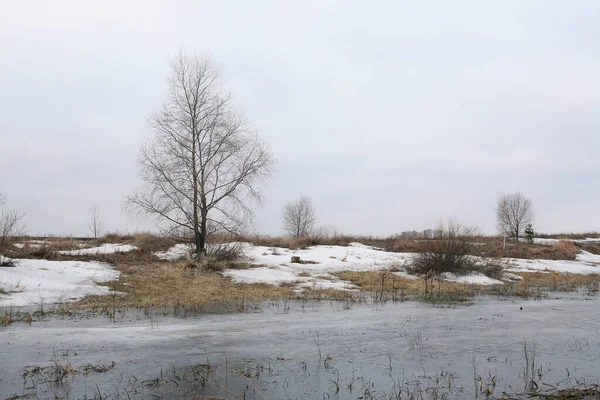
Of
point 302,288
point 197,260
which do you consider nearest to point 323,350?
point 302,288

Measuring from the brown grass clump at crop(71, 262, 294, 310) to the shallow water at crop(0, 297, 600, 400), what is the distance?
2.28 metres

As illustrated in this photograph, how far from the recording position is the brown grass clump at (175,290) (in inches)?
556

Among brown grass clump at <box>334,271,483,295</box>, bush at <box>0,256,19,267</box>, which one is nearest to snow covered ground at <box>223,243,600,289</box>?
brown grass clump at <box>334,271,483,295</box>

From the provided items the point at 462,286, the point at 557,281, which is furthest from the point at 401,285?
the point at 557,281

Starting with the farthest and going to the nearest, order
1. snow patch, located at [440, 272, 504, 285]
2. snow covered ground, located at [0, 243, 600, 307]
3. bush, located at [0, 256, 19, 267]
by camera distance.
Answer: snow patch, located at [440, 272, 504, 285] < bush, located at [0, 256, 19, 267] < snow covered ground, located at [0, 243, 600, 307]

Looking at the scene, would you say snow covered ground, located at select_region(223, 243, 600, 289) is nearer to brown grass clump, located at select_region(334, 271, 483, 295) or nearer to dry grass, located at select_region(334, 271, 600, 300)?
brown grass clump, located at select_region(334, 271, 483, 295)

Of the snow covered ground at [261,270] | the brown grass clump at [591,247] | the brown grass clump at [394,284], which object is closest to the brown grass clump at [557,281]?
the snow covered ground at [261,270]

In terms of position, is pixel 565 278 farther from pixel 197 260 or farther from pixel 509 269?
pixel 197 260

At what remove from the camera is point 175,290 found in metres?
17.0

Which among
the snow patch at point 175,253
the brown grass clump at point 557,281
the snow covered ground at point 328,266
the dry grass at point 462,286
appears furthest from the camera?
the snow patch at point 175,253

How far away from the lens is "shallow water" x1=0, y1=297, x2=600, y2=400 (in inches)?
227

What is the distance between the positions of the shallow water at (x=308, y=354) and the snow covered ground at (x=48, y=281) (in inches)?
151

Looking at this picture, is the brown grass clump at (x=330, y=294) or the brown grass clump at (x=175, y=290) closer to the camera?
the brown grass clump at (x=175, y=290)

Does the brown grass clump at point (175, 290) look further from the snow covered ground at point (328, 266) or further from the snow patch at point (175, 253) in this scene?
the snow patch at point (175, 253)
